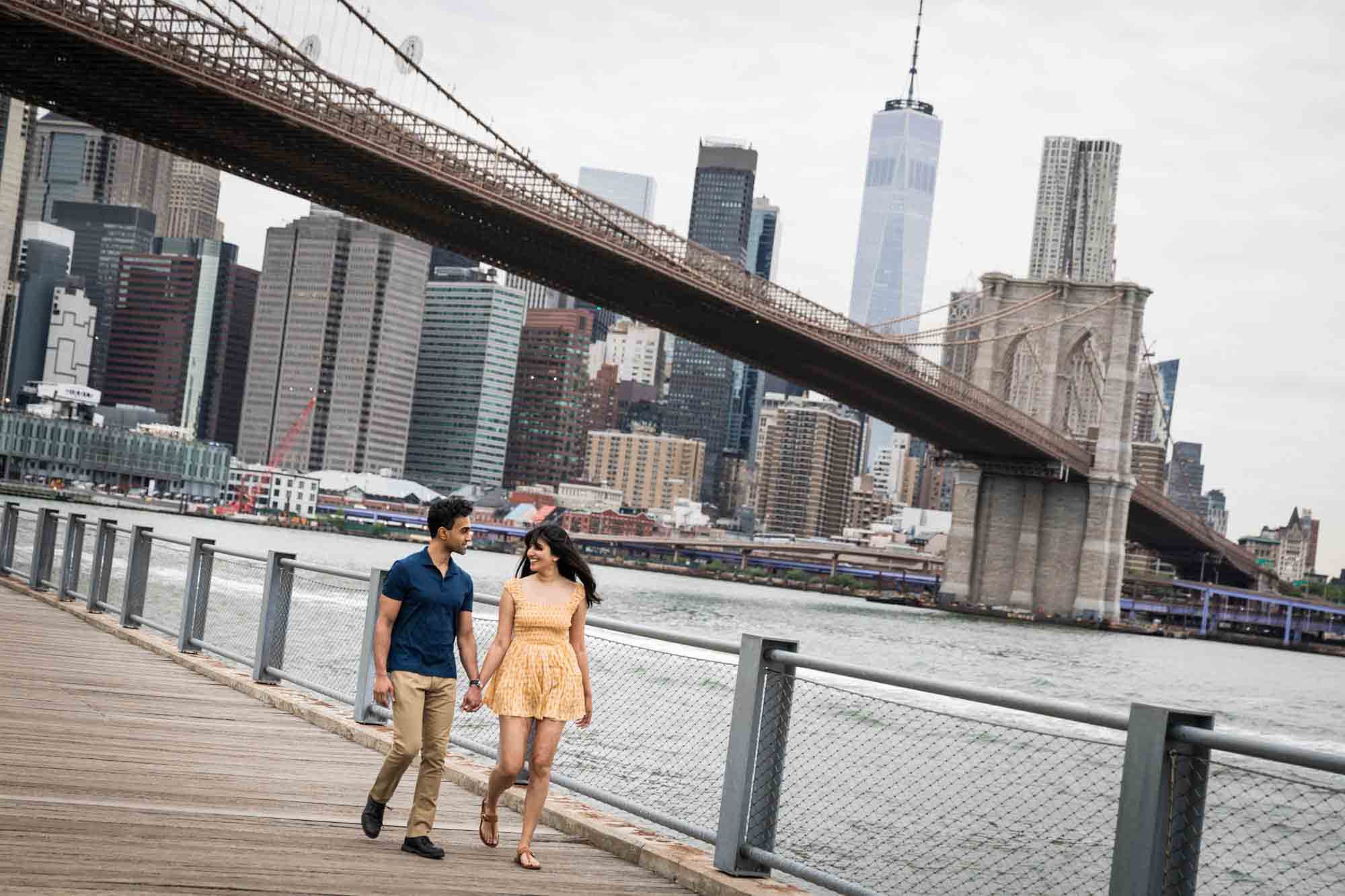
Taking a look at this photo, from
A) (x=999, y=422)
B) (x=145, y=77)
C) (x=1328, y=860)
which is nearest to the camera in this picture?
(x=1328, y=860)

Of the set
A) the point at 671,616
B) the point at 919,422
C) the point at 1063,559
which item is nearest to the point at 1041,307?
the point at 1063,559

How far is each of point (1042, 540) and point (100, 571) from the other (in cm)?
5753

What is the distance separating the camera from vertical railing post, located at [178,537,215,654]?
10.1 metres

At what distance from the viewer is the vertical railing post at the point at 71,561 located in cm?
1329

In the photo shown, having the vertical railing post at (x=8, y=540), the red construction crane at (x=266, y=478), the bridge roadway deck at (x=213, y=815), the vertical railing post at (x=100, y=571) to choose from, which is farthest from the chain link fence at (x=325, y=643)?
the red construction crane at (x=266, y=478)

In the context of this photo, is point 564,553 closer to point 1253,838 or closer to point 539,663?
point 539,663

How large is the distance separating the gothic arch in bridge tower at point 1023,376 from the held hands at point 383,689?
6833cm

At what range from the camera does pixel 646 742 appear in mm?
15977

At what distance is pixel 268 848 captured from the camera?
186 inches

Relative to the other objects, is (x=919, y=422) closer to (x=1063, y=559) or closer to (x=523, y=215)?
(x=1063, y=559)

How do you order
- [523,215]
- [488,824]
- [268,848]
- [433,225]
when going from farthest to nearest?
[433,225] → [523,215] → [488,824] → [268,848]

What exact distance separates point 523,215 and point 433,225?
140 inches

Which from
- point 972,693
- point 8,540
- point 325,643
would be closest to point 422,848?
point 972,693

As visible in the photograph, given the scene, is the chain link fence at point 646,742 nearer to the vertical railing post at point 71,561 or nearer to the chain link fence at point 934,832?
the chain link fence at point 934,832
